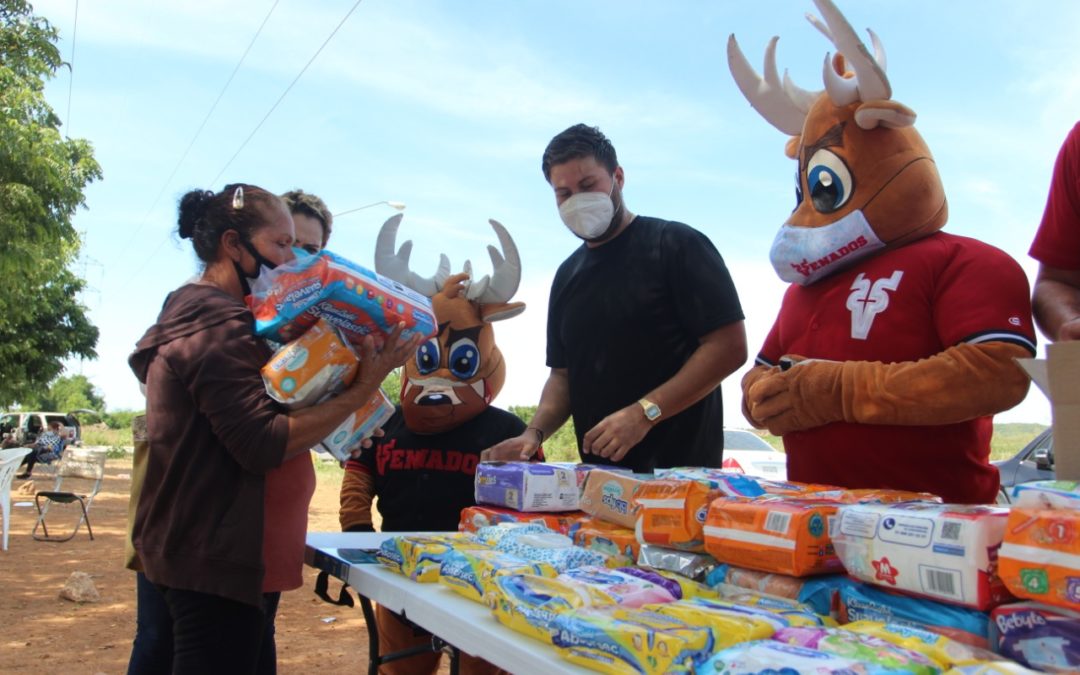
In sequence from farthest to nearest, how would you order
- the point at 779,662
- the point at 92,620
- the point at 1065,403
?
the point at 92,620 → the point at 1065,403 → the point at 779,662

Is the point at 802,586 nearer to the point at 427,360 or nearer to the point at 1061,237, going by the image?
the point at 1061,237

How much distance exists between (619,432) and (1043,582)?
1456mm

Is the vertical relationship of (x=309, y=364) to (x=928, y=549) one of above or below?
above

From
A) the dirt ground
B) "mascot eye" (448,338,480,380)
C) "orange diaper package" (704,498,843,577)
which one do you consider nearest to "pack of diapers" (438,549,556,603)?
"orange diaper package" (704,498,843,577)

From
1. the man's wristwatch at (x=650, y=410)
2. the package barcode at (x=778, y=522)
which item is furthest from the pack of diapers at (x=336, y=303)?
the package barcode at (x=778, y=522)

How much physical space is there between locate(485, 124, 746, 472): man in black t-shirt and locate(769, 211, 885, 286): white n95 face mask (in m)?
0.44

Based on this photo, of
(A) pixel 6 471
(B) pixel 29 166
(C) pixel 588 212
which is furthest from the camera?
(B) pixel 29 166

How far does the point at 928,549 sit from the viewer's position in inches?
48.4

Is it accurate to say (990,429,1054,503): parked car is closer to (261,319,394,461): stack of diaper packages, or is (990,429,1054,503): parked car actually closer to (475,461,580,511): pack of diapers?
(475,461,580,511): pack of diapers

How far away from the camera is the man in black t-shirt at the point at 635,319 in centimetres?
276

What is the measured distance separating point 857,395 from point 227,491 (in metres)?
1.55

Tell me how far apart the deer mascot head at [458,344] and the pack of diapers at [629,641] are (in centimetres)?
198

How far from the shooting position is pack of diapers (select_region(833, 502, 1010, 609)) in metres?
1.18

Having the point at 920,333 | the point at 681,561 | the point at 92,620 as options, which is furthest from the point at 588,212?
the point at 92,620
